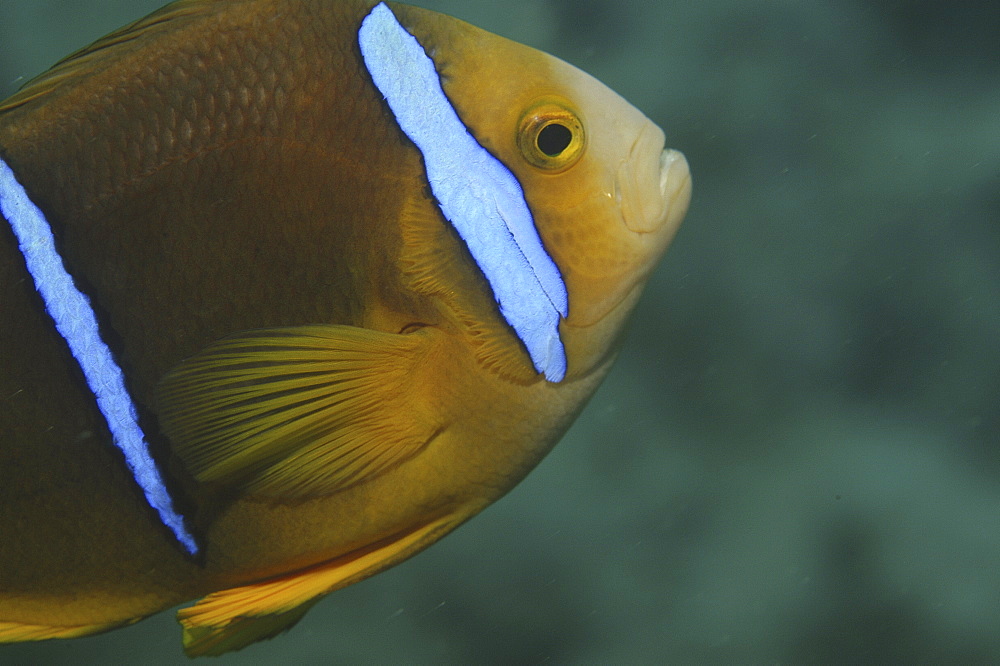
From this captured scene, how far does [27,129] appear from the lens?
2.33 ft

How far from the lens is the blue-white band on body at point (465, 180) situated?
0.74 meters

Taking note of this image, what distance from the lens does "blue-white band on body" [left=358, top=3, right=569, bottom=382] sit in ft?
2.42

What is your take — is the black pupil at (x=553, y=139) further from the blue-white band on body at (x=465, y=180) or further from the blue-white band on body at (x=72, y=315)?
the blue-white band on body at (x=72, y=315)

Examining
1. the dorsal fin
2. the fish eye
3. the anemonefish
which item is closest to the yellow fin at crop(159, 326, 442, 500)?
the anemonefish

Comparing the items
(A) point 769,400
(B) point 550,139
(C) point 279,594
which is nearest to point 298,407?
(C) point 279,594

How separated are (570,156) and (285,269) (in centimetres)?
32

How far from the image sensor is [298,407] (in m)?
0.71

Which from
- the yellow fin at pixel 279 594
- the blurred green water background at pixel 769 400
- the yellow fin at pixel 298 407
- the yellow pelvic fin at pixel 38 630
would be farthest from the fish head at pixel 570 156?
the blurred green water background at pixel 769 400

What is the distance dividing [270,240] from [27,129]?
0.27 meters

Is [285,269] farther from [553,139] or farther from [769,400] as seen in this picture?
[769,400]

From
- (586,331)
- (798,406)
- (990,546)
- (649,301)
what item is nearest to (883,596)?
(990,546)

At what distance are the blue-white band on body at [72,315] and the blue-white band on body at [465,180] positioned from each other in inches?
14.4

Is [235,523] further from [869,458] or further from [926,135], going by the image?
[926,135]

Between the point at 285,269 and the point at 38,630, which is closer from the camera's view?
the point at 285,269
